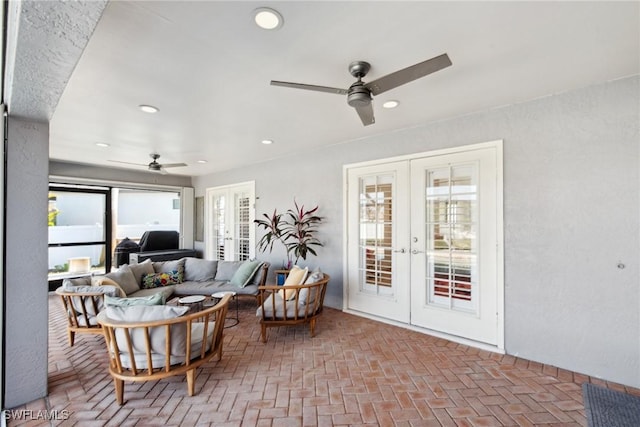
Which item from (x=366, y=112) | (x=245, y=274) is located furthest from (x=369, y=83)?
(x=245, y=274)

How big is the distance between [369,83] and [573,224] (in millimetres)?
2301

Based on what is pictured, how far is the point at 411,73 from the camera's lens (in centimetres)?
179

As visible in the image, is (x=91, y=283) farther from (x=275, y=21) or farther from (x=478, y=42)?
(x=478, y=42)

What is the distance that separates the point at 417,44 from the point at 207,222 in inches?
250

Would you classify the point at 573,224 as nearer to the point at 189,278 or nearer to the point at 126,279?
the point at 189,278

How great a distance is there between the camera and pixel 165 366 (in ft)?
7.19

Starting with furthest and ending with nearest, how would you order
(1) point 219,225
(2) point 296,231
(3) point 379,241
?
(1) point 219,225, (2) point 296,231, (3) point 379,241

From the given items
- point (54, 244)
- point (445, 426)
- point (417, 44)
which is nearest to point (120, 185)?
point (54, 244)

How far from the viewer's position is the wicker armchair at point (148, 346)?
6.86 ft

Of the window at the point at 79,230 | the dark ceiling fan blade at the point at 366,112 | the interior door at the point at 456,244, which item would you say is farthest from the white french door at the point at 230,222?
the dark ceiling fan blade at the point at 366,112

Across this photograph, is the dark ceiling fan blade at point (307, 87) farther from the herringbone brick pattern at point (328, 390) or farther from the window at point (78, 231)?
the window at point (78, 231)

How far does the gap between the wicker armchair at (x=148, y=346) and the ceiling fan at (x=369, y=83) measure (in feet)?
6.27

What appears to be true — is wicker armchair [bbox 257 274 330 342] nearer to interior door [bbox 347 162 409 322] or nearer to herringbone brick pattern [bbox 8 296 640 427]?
herringbone brick pattern [bbox 8 296 640 427]

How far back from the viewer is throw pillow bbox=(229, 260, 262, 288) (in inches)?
174
